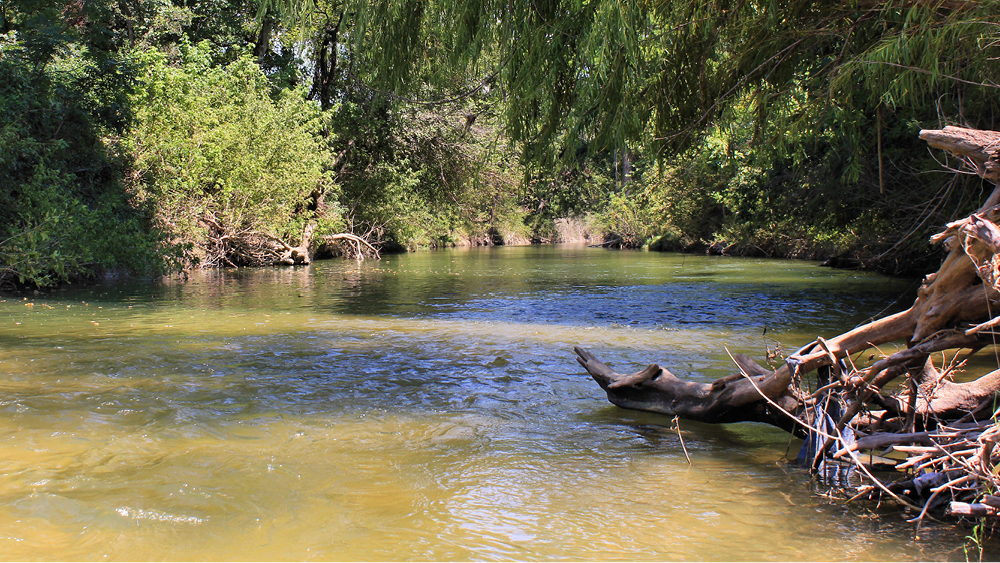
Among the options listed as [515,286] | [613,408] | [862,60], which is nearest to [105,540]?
[613,408]

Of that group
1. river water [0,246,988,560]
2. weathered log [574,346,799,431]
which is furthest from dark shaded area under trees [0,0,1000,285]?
river water [0,246,988,560]

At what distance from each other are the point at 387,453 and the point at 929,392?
344cm

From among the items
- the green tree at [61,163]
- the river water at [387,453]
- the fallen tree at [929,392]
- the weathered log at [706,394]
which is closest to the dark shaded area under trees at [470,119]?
the green tree at [61,163]

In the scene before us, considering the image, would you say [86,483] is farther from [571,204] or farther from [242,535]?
[571,204]

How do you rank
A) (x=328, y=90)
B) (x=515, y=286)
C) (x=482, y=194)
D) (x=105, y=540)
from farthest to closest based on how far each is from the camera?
(x=482, y=194)
(x=328, y=90)
(x=515, y=286)
(x=105, y=540)

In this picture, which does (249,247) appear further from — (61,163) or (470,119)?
(470,119)

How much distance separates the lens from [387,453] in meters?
5.16

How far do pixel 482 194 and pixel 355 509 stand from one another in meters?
29.3

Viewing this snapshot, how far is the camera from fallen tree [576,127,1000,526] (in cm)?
378

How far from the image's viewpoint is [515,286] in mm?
19094

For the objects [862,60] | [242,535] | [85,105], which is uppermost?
[85,105]

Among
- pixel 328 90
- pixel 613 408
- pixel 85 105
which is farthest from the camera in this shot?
pixel 328 90

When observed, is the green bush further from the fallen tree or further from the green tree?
the fallen tree

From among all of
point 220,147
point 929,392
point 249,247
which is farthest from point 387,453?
point 249,247
